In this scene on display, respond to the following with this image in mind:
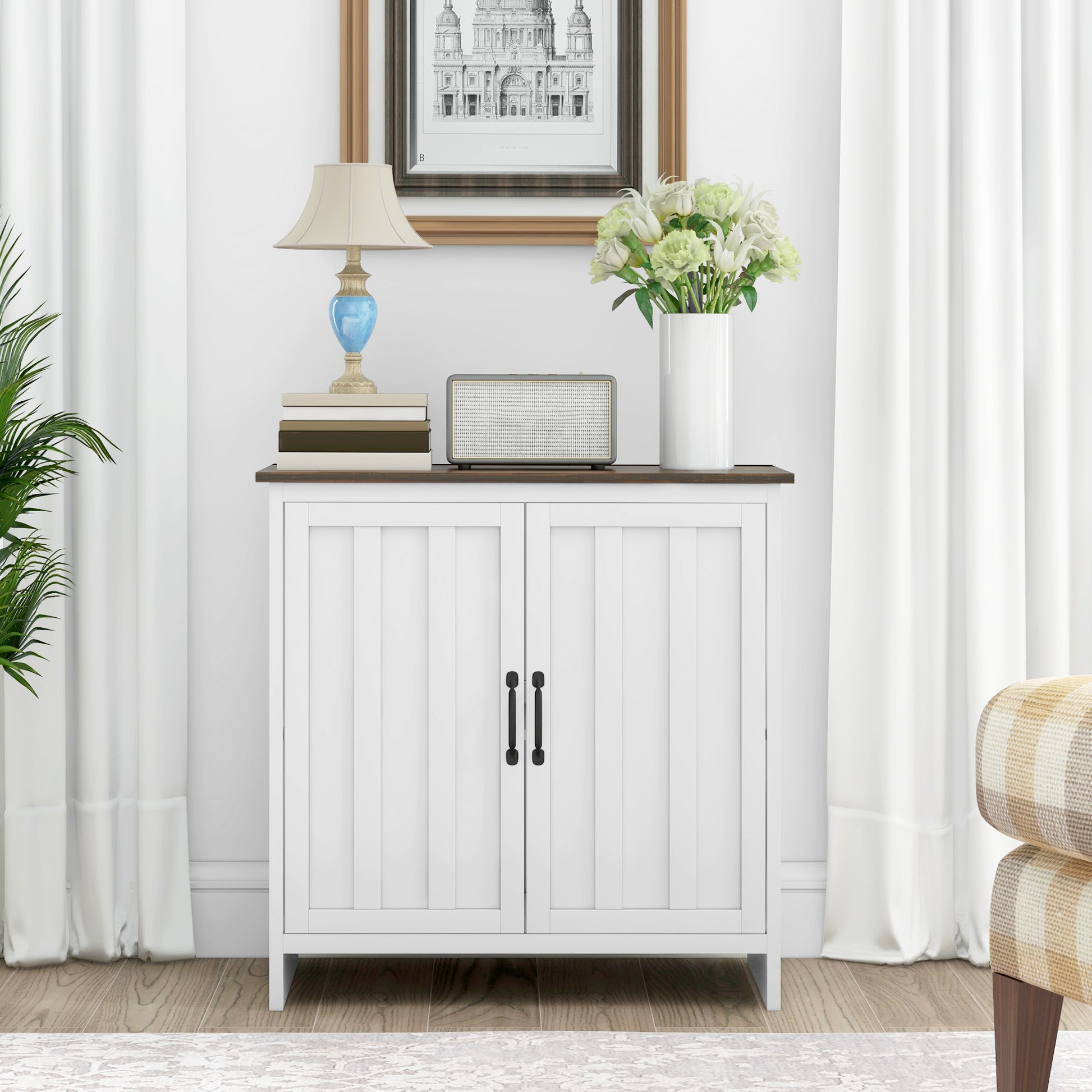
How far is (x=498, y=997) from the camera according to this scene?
2.06 m

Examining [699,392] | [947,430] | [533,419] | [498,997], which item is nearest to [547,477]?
[533,419]

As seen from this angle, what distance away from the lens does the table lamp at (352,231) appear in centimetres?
196

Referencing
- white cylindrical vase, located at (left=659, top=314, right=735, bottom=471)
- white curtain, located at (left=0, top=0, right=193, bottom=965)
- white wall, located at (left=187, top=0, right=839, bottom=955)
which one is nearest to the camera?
white cylindrical vase, located at (left=659, top=314, right=735, bottom=471)

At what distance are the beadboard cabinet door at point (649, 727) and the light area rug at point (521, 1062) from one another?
0.19 meters

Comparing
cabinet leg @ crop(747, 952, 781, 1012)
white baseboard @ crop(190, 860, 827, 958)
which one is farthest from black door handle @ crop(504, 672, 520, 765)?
white baseboard @ crop(190, 860, 827, 958)

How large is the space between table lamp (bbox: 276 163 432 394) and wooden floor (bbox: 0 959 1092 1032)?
1.10 metres

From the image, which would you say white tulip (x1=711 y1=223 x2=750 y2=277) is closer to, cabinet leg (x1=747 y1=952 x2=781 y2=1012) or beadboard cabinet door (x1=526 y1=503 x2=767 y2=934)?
beadboard cabinet door (x1=526 y1=503 x2=767 y2=934)

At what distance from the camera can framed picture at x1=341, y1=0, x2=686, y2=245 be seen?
87.7 inches

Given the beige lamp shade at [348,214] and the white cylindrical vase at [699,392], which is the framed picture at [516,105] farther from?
the white cylindrical vase at [699,392]

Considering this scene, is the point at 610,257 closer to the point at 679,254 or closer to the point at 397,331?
the point at 679,254

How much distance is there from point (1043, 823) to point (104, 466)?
5.75 ft

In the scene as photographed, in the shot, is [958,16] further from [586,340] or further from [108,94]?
[108,94]

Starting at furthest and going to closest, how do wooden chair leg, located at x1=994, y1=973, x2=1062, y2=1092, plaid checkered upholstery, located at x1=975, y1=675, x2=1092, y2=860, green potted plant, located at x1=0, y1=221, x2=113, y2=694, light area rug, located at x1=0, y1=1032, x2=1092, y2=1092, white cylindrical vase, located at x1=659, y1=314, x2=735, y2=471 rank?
white cylindrical vase, located at x1=659, y1=314, x2=735, y2=471
green potted plant, located at x1=0, y1=221, x2=113, y2=694
light area rug, located at x1=0, y1=1032, x2=1092, y2=1092
wooden chair leg, located at x1=994, y1=973, x2=1062, y2=1092
plaid checkered upholstery, located at x1=975, y1=675, x2=1092, y2=860

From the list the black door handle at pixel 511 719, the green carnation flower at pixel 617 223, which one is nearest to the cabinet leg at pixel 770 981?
the black door handle at pixel 511 719
